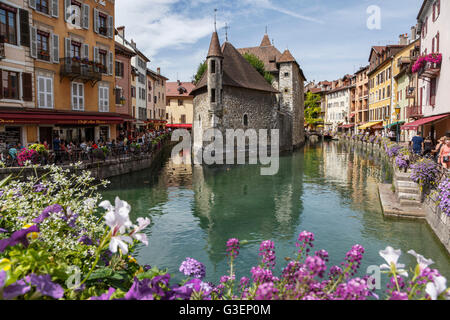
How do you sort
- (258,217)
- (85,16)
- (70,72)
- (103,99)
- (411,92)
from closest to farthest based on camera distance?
(258,217), (70,72), (85,16), (103,99), (411,92)

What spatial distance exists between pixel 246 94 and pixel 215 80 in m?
5.36

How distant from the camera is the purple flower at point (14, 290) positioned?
1.61m

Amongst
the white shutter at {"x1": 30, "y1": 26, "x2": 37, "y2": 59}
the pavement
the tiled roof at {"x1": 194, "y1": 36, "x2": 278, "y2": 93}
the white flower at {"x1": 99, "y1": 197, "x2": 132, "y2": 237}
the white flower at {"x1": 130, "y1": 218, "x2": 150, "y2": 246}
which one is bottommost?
the pavement

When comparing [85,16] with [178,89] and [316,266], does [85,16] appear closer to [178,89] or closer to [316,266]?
[316,266]

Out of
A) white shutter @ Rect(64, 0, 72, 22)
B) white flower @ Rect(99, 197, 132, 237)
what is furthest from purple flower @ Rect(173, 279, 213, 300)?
white shutter @ Rect(64, 0, 72, 22)

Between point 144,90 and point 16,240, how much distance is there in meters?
44.3

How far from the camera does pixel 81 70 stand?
20812mm

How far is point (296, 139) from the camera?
1929 inches

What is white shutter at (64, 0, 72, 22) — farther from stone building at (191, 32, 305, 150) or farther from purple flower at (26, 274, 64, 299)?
purple flower at (26, 274, 64, 299)

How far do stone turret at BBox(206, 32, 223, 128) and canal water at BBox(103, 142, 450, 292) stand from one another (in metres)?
10.9

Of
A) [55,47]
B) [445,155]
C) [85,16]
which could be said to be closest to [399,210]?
[445,155]

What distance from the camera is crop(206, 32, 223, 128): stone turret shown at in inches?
1232

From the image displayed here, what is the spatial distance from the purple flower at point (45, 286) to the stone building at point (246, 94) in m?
30.7
